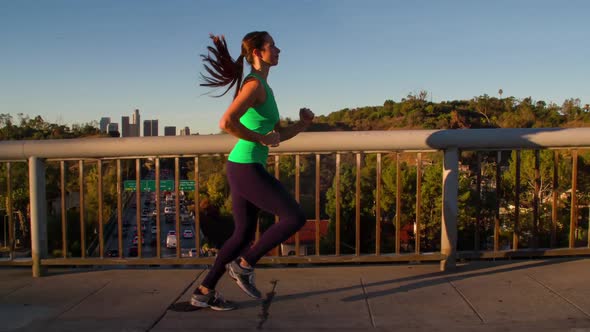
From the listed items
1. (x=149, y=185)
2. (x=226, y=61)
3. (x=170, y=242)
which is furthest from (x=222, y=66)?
(x=170, y=242)

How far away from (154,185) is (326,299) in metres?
1.75

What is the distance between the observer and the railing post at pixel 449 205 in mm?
4030

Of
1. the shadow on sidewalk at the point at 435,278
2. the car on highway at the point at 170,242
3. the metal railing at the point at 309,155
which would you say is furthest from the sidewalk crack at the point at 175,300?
the car on highway at the point at 170,242

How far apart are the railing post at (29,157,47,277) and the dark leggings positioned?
173 centimetres

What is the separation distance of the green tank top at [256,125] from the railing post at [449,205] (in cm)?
164

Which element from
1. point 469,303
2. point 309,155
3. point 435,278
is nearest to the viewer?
point 469,303

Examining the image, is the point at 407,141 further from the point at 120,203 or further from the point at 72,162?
the point at 72,162

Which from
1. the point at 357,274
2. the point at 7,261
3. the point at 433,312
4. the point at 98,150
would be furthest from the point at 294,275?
the point at 7,261

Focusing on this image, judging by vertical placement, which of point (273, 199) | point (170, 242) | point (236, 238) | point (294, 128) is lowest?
point (170, 242)

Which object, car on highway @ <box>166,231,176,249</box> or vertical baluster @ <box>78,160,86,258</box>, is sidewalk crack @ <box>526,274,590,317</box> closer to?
vertical baluster @ <box>78,160,86,258</box>

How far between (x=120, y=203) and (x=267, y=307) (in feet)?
5.33

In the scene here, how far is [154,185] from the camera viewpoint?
4.23 meters

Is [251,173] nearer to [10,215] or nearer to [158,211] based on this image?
[158,211]

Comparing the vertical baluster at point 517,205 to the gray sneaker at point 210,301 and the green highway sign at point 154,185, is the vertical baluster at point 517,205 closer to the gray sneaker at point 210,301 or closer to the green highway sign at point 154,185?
the gray sneaker at point 210,301
